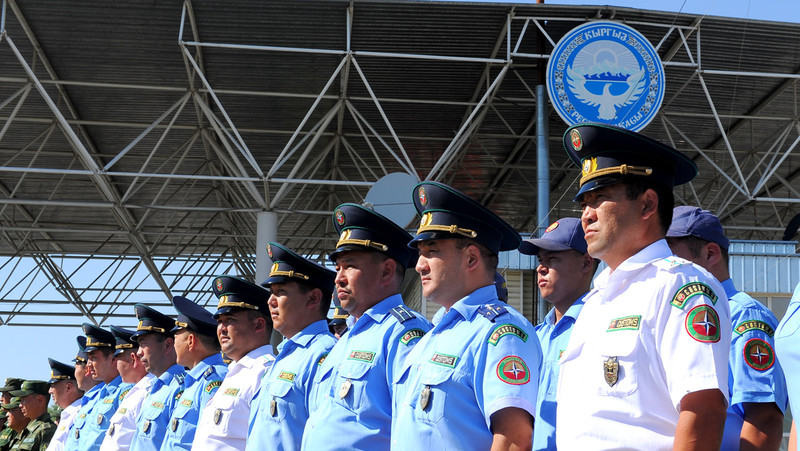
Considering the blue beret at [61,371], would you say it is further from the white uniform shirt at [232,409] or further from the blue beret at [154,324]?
the white uniform shirt at [232,409]

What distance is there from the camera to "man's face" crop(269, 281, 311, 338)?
4590mm

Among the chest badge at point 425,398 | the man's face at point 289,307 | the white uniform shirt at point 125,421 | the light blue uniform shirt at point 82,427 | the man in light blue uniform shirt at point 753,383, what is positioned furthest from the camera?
the light blue uniform shirt at point 82,427

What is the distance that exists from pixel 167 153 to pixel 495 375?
15.5m

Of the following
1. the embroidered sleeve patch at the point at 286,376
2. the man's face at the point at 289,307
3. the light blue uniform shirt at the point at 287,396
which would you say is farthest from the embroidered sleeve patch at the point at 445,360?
the man's face at the point at 289,307

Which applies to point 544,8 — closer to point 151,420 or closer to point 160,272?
point 151,420

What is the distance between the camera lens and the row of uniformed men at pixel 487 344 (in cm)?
223

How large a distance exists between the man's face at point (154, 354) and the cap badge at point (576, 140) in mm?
4822

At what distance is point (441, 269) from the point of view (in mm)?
3338

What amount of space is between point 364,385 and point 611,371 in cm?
145

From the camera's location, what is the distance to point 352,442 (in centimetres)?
346

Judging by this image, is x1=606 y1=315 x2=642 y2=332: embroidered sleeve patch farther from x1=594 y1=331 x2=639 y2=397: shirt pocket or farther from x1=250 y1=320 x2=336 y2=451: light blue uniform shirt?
x1=250 y1=320 x2=336 y2=451: light blue uniform shirt

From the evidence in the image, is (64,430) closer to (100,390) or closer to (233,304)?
(100,390)

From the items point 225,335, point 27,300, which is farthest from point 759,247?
point 27,300

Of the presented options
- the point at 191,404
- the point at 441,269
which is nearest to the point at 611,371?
the point at 441,269
